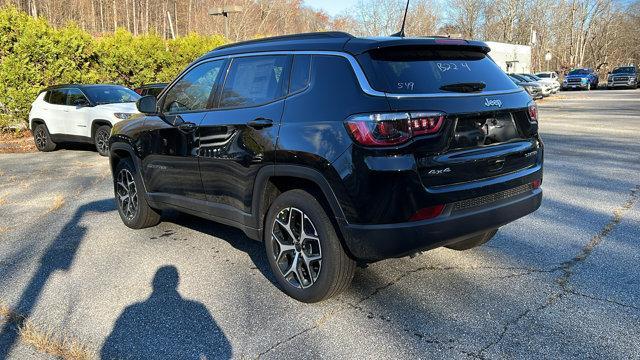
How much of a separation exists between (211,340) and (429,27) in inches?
2099

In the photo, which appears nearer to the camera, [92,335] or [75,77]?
[92,335]

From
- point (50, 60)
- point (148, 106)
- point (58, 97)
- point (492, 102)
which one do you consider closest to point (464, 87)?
point (492, 102)

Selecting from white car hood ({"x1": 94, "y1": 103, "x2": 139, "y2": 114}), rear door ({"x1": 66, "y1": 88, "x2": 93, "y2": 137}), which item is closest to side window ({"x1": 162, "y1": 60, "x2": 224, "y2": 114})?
white car hood ({"x1": 94, "y1": 103, "x2": 139, "y2": 114})

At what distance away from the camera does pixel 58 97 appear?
1239cm

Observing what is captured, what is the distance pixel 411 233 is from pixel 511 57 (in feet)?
174

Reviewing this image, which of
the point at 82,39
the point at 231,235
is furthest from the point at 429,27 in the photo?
the point at 231,235

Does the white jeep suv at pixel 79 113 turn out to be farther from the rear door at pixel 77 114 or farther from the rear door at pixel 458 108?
the rear door at pixel 458 108

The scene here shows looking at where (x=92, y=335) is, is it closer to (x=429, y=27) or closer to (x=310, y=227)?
(x=310, y=227)

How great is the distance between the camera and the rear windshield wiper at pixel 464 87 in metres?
3.33

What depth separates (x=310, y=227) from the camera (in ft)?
11.5

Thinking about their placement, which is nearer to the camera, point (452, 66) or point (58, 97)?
point (452, 66)

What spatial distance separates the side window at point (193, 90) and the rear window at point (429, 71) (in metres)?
1.70

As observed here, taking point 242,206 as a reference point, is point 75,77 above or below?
above

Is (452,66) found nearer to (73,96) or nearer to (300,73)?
(300,73)
